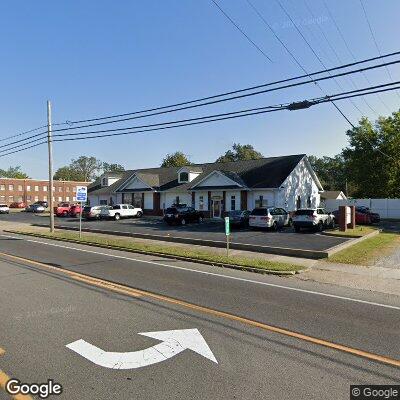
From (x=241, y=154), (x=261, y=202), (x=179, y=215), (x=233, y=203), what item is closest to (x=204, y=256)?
(x=179, y=215)

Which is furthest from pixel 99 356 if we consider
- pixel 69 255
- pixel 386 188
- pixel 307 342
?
pixel 386 188

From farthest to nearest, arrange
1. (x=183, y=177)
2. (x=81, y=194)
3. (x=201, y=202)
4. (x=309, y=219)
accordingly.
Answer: (x=183, y=177)
(x=201, y=202)
(x=309, y=219)
(x=81, y=194)

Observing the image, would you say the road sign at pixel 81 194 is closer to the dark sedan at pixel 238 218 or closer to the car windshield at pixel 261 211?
the dark sedan at pixel 238 218

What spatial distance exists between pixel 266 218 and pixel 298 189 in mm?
12253

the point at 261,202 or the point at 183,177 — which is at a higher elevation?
the point at 183,177

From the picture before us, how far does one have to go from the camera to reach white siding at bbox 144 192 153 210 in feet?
152

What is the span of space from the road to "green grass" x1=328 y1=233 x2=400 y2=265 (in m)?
5.05

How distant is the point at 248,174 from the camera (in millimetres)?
40000

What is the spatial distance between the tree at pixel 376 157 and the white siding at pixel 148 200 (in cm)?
2839

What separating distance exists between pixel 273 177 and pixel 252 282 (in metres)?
26.3

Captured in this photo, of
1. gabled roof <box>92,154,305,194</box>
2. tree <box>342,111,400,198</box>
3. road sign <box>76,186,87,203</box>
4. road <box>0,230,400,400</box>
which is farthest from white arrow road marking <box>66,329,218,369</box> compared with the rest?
tree <box>342,111,400,198</box>

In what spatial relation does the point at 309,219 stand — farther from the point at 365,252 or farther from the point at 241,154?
the point at 241,154

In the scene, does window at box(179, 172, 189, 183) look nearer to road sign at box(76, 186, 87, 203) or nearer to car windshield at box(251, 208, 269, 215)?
car windshield at box(251, 208, 269, 215)

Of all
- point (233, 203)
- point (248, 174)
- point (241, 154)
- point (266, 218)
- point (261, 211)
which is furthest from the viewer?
point (241, 154)
